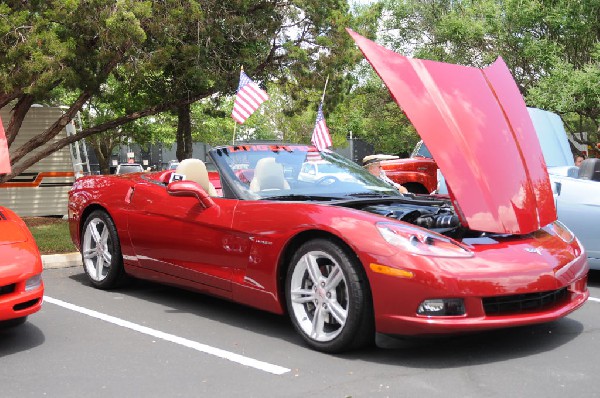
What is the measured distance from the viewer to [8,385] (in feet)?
13.6

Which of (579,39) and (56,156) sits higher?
(579,39)

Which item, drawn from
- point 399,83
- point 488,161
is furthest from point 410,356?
point 399,83

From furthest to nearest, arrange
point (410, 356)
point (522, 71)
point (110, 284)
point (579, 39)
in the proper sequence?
1. point (522, 71)
2. point (579, 39)
3. point (110, 284)
4. point (410, 356)

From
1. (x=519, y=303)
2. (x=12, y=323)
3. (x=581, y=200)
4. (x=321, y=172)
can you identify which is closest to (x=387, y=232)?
(x=519, y=303)

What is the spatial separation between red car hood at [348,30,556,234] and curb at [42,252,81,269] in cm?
512

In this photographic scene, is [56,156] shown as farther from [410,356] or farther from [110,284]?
[410,356]

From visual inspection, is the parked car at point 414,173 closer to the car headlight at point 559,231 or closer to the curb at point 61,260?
the curb at point 61,260

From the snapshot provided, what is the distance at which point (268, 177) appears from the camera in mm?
5660

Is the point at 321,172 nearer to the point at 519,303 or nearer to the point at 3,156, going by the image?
the point at 519,303

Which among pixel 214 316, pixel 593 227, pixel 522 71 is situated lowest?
pixel 214 316

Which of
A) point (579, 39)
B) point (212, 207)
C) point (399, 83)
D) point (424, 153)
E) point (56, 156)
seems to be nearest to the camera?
point (399, 83)

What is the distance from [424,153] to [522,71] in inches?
348

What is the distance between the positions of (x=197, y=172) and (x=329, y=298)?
205 cm

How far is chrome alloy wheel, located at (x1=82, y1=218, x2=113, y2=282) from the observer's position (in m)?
6.72
